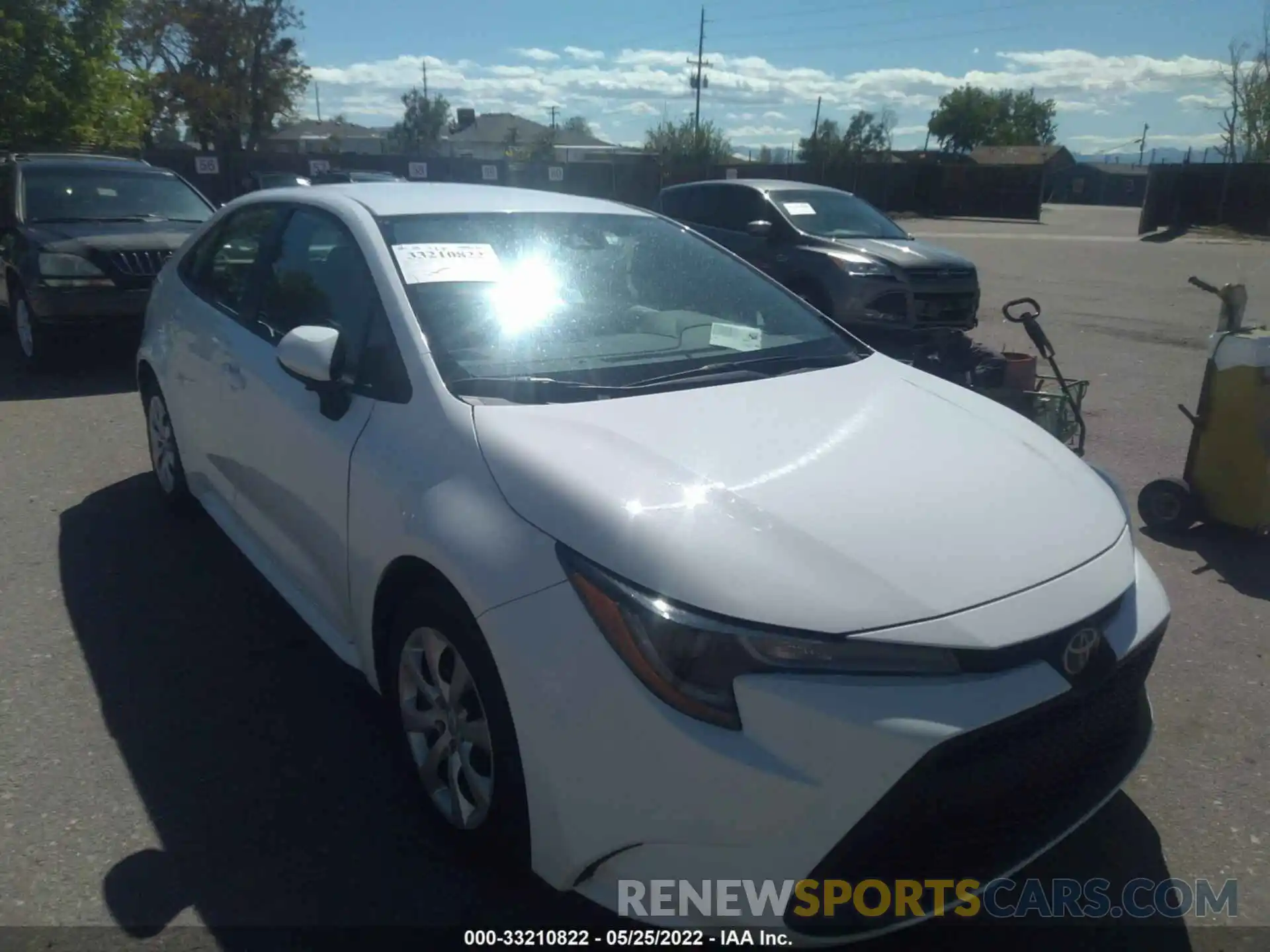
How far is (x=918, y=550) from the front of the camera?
224 cm

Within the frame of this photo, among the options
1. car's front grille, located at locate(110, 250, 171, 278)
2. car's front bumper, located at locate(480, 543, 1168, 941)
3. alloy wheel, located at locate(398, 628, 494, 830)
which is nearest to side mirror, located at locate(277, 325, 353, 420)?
alloy wheel, located at locate(398, 628, 494, 830)

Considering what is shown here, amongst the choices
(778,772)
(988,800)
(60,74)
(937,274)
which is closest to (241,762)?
(778,772)

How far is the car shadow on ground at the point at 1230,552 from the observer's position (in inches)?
183

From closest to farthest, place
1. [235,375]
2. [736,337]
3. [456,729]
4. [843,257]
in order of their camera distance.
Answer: [456,729] < [736,337] < [235,375] < [843,257]

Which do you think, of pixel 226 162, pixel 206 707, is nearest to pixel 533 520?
pixel 206 707

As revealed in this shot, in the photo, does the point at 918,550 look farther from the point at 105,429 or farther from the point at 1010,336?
the point at 1010,336

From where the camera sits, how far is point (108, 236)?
851 centimetres

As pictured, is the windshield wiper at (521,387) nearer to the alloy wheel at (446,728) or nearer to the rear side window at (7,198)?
the alloy wheel at (446,728)

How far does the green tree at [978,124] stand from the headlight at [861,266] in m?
92.1

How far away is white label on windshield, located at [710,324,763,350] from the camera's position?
3406 millimetres

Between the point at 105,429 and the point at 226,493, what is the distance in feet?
10.9

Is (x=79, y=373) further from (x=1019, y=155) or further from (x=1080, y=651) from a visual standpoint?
(x=1019, y=155)

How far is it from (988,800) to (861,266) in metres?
8.13

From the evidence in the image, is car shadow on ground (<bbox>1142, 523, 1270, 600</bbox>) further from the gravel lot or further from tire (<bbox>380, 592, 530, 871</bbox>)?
tire (<bbox>380, 592, 530, 871</bbox>)
